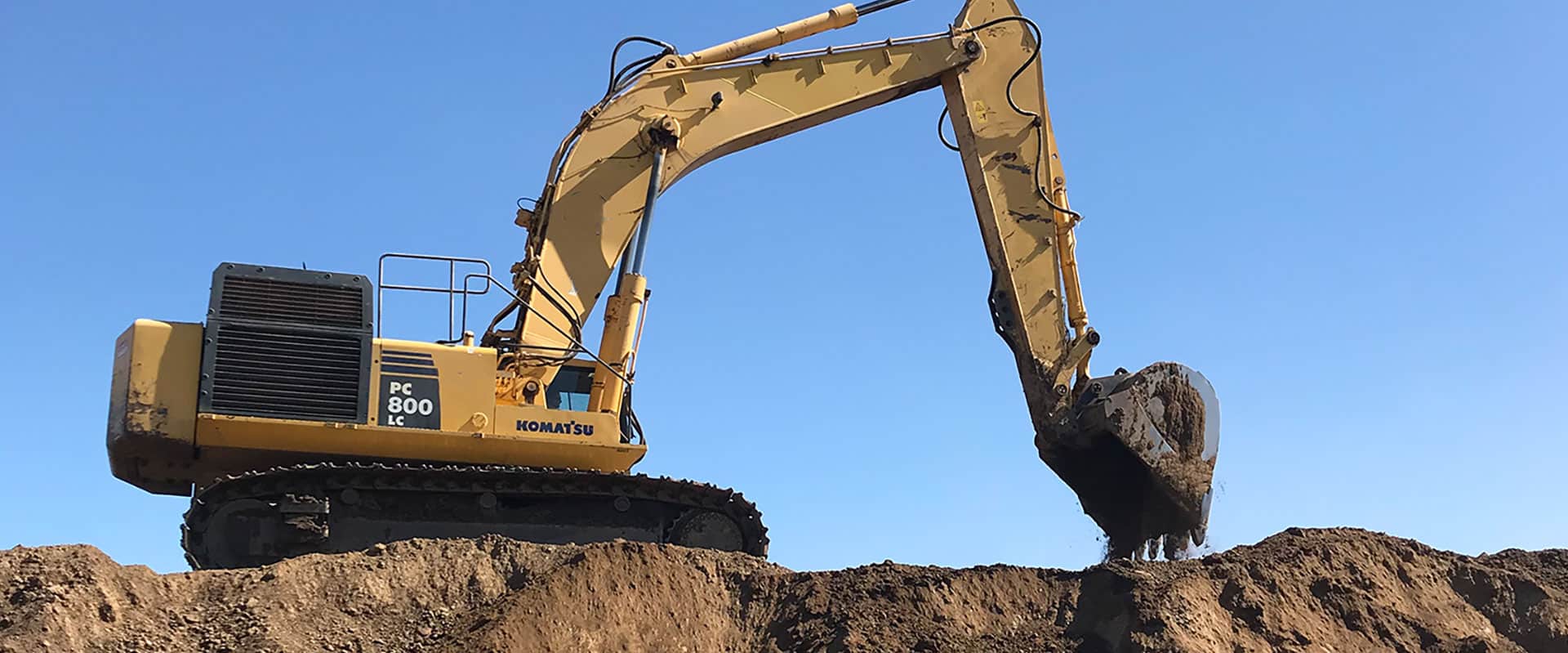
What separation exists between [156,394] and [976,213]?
6.98 metres

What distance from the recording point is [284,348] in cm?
1291

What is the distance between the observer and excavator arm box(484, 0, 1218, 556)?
14.1m

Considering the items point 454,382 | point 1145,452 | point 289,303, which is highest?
point 289,303

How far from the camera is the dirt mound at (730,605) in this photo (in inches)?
429

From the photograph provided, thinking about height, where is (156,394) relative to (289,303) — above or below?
below

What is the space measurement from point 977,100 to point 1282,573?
5.33 meters

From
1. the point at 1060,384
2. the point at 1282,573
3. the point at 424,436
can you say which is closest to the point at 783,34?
the point at 1060,384

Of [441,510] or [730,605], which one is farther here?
[441,510]

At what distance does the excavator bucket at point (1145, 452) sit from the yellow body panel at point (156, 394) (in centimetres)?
676

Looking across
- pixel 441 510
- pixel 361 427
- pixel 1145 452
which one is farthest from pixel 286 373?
pixel 1145 452

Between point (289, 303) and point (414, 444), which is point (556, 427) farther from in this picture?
point (289, 303)

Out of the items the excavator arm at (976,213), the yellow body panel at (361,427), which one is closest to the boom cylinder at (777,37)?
the excavator arm at (976,213)

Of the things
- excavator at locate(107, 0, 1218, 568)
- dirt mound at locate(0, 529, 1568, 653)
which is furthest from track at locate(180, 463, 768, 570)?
dirt mound at locate(0, 529, 1568, 653)

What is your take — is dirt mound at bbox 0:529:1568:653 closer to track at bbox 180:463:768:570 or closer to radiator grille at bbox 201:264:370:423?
track at bbox 180:463:768:570
